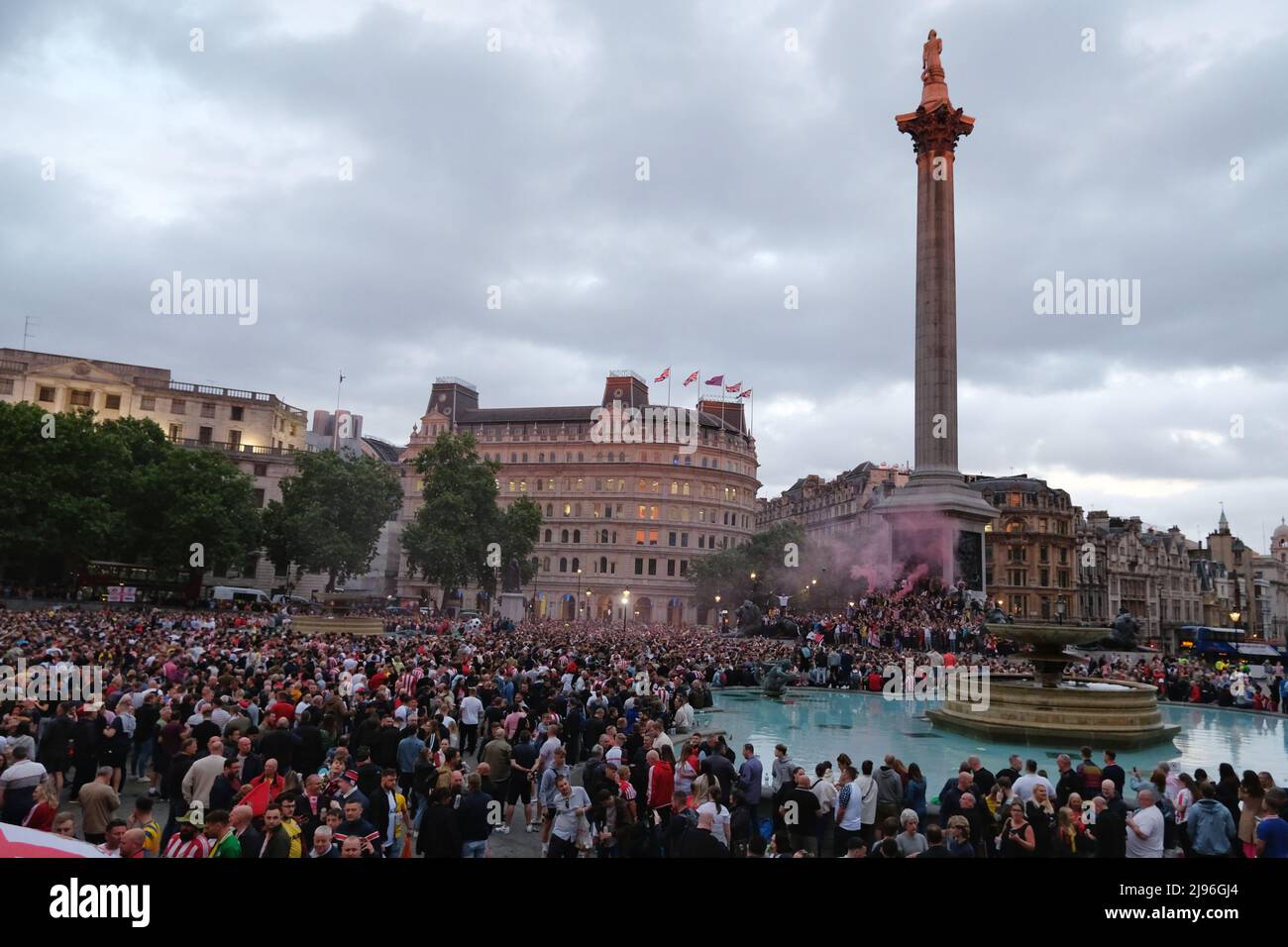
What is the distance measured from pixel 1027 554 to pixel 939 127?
59.5 meters

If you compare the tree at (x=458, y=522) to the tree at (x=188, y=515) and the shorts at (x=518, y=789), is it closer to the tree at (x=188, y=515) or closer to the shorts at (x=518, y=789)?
the tree at (x=188, y=515)

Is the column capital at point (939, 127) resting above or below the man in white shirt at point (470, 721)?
above

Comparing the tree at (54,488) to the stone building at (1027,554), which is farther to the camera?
the stone building at (1027,554)

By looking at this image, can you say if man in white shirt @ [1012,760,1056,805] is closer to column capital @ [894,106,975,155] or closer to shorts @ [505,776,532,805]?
shorts @ [505,776,532,805]

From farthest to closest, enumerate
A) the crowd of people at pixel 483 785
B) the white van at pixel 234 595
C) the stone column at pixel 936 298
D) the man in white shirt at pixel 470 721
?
the white van at pixel 234 595 < the stone column at pixel 936 298 < the man in white shirt at pixel 470 721 < the crowd of people at pixel 483 785

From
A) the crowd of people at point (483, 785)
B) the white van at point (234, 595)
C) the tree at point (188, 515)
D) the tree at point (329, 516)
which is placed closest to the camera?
the crowd of people at point (483, 785)

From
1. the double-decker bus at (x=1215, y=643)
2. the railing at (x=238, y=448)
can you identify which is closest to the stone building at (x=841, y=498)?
the double-decker bus at (x=1215, y=643)

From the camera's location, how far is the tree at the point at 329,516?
195ft

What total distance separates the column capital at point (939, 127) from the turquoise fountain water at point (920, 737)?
104 ft

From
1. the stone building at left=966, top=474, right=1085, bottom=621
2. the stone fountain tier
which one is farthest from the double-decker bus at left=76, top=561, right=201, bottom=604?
the stone building at left=966, top=474, right=1085, bottom=621

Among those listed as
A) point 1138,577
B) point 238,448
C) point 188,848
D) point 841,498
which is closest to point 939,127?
point 188,848

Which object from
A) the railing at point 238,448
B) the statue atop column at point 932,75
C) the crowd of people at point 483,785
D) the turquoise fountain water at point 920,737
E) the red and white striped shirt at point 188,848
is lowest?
the turquoise fountain water at point 920,737

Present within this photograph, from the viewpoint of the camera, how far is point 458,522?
65.4 metres
